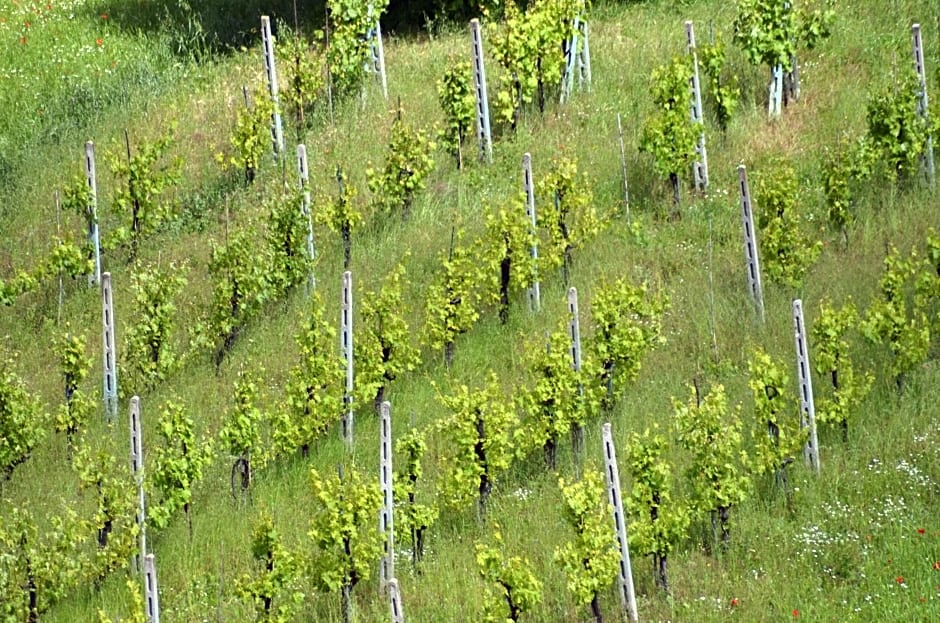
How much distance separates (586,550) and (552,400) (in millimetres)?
2571

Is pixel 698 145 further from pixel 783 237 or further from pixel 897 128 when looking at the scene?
pixel 783 237

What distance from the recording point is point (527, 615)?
15445 millimetres

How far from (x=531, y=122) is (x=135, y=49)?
23.7 feet

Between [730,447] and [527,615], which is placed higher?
[730,447]

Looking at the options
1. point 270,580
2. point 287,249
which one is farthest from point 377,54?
point 270,580

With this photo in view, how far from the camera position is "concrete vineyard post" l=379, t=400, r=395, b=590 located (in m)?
16.1

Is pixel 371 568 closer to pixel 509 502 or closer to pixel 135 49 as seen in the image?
pixel 509 502

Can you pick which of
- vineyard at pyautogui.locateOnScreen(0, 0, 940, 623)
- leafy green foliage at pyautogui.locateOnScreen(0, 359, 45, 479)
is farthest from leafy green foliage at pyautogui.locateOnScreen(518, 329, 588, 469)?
leafy green foliage at pyautogui.locateOnScreen(0, 359, 45, 479)

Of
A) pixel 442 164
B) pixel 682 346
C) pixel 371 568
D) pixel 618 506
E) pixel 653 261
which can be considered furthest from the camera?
pixel 442 164

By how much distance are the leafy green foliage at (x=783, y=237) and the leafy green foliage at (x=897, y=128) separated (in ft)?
4.80

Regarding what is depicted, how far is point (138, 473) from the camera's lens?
17062 mm

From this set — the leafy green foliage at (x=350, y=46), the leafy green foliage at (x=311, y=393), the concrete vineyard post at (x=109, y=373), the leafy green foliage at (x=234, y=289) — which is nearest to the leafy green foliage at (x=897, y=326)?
the leafy green foliage at (x=311, y=393)

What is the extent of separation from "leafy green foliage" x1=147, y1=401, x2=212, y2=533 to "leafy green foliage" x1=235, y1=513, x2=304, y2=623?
4.79 ft

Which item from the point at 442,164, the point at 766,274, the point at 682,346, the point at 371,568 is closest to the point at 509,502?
the point at 371,568
